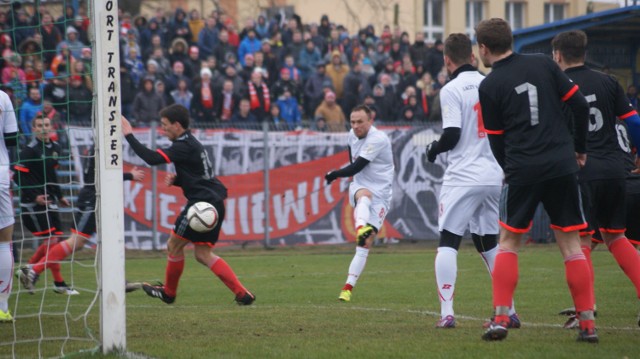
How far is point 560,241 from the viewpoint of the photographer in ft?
25.7

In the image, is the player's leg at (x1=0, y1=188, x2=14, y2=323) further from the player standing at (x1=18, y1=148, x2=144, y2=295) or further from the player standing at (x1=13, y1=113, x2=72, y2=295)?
the player standing at (x1=13, y1=113, x2=72, y2=295)

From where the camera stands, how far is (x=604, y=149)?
362 inches

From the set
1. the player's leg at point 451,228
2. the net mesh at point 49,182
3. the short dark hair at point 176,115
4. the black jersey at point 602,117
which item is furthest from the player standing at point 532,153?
the short dark hair at point 176,115

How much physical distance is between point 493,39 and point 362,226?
483 centimetres

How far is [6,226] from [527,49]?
15.3 m

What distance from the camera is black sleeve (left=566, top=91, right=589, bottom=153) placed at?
7734mm

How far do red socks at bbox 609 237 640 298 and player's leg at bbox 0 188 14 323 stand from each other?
5.66 m

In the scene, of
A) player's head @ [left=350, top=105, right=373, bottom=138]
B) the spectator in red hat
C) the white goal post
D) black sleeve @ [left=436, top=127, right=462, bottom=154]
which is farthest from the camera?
the spectator in red hat

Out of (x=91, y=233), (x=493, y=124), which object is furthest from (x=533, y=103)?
(x=91, y=233)

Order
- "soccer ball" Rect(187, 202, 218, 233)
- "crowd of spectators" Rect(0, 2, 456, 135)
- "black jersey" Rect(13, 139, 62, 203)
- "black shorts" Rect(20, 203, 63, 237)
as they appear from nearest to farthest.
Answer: "soccer ball" Rect(187, 202, 218, 233), "black jersey" Rect(13, 139, 62, 203), "black shorts" Rect(20, 203, 63, 237), "crowd of spectators" Rect(0, 2, 456, 135)

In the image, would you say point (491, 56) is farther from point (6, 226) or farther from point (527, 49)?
point (527, 49)

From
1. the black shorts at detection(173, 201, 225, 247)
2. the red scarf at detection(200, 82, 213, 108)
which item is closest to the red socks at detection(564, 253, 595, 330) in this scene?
the black shorts at detection(173, 201, 225, 247)

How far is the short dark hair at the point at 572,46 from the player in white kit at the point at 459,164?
76cm

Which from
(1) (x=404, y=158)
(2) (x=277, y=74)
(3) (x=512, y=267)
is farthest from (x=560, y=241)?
(2) (x=277, y=74)
